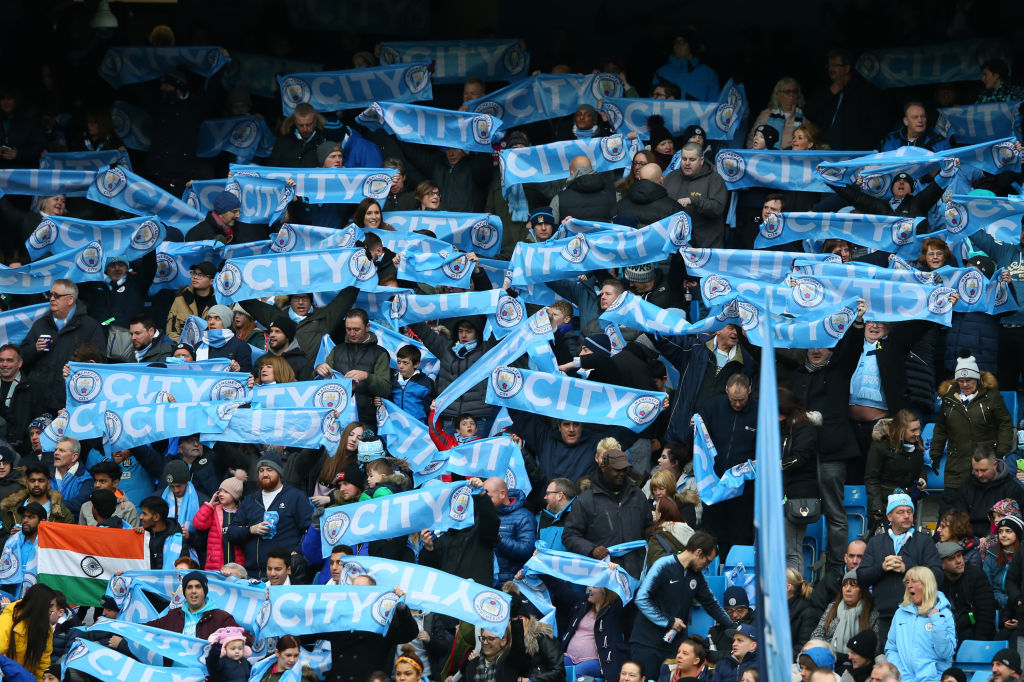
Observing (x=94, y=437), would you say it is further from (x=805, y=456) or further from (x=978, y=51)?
(x=978, y=51)

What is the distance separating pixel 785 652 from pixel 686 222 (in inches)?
423

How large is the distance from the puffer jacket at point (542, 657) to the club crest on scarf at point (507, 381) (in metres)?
3.00

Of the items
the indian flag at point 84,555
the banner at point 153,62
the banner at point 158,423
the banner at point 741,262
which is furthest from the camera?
the banner at point 153,62

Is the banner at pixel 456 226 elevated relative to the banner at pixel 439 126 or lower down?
lower down

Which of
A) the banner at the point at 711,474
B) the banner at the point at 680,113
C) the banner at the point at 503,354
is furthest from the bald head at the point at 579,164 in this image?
the banner at the point at 711,474

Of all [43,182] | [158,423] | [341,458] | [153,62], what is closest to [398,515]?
[341,458]

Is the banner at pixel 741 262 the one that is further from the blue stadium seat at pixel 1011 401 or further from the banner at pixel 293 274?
the banner at pixel 293 274

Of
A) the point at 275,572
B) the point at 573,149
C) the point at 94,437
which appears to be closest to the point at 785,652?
the point at 275,572

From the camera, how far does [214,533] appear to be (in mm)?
14070

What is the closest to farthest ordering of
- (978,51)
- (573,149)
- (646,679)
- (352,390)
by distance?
(646,679) → (352,390) → (573,149) → (978,51)

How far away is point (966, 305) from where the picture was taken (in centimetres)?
1553

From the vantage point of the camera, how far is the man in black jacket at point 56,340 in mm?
16688

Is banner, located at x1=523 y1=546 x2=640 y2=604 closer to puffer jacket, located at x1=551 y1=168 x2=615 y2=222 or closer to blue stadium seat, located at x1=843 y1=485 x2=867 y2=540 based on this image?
blue stadium seat, located at x1=843 y1=485 x2=867 y2=540

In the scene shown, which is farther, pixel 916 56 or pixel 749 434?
pixel 916 56
